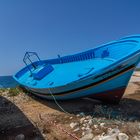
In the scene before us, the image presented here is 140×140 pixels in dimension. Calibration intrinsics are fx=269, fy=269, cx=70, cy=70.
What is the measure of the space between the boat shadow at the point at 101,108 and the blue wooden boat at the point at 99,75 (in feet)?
1.11

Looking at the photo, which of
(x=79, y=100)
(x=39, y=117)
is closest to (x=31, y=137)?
(x=39, y=117)

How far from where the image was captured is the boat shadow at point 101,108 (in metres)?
9.57

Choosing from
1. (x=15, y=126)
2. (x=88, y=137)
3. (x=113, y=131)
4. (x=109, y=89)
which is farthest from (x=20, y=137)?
(x=109, y=89)

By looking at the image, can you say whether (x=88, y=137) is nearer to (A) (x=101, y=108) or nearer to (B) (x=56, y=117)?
(B) (x=56, y=117)

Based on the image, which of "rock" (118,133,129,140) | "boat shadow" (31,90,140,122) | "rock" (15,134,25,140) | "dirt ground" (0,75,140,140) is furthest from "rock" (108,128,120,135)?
"rock" (15,134,25,140)

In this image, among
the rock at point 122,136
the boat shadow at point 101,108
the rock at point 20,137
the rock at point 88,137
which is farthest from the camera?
the boat shadow at point 101,108

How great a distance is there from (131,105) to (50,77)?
4.29 metres

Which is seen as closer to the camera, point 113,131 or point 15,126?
point 113,131

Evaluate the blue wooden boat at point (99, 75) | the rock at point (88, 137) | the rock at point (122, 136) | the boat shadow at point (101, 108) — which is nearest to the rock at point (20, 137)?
the rock at point (88, 137)

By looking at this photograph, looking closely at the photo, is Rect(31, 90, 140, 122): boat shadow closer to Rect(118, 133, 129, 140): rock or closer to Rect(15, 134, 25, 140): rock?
Rect(118, 133, 129, 140): rock

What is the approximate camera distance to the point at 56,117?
9.60 m

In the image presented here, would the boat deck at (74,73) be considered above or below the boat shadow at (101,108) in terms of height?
above

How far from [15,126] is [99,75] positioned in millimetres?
3609

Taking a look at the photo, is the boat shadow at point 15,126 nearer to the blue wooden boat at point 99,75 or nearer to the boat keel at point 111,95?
the blue wooden boat at point 99,75
